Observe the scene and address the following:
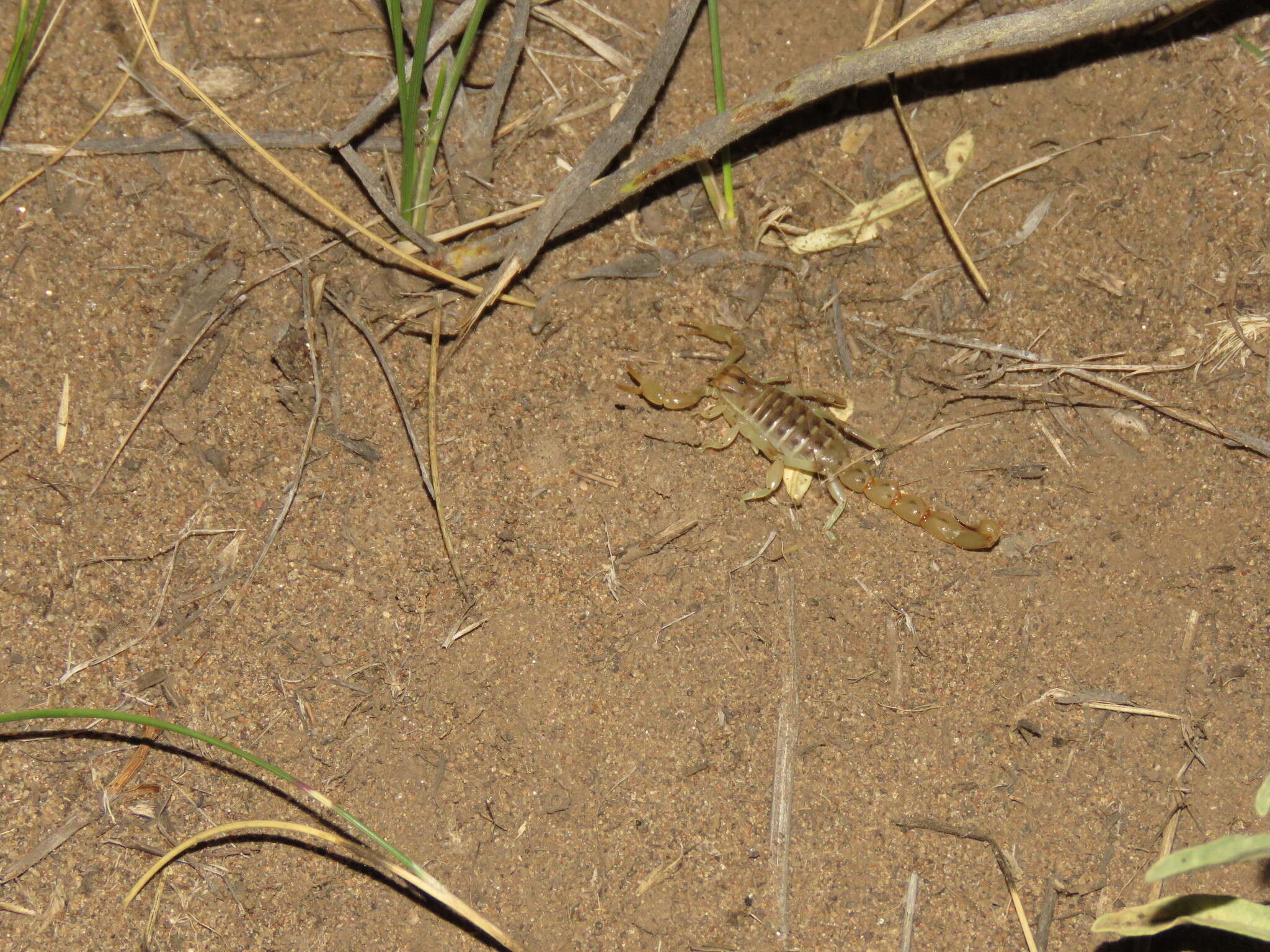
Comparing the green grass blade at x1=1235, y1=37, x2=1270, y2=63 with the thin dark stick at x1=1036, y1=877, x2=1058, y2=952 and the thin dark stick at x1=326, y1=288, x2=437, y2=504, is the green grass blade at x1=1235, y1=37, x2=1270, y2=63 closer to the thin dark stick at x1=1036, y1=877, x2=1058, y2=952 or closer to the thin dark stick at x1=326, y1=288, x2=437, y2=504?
the thin dark stick at x1=1036, y1=877, x2=1058, y2=952

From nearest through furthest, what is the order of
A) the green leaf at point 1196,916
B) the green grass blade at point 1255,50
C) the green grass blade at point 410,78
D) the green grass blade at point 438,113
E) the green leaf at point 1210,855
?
the green leaf at point 1210,855, the green leaf at point 1196,916, the green grass blade at point 410,78, the green grass blade at point 438,113, the green grass blade at point 1255,50

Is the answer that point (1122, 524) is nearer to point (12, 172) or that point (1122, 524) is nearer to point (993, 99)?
point (993, 99)

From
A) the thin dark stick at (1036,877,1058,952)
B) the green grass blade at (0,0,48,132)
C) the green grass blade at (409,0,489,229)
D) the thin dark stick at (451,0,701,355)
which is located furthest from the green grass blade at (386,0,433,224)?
the thin dark stick at (1036,877,1058,952)

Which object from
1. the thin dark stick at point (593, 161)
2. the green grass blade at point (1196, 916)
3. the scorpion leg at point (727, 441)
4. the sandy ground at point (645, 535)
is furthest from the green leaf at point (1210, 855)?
the thin dark stick at point (593, 161)

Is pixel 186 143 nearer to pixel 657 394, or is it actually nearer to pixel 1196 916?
pixel 657 394

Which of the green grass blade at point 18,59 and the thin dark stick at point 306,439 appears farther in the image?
the thin dark stick at point 306,439

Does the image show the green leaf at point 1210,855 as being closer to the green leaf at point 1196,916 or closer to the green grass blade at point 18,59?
the green leaf at point 1196,916

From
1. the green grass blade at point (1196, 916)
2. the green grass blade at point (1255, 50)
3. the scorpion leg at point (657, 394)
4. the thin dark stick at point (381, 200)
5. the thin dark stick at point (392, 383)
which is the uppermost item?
the thin dark stick at point (381, 200)

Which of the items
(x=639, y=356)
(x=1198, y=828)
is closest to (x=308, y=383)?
(x=639, y=356)
